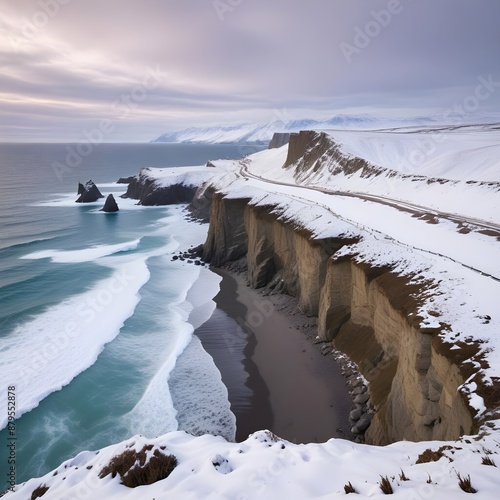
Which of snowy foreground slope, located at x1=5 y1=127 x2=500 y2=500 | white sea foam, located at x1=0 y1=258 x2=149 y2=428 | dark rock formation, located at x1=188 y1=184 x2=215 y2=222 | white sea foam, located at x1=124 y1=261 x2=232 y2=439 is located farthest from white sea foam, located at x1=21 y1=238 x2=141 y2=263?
snowy foreground slope, located at x1=5 y1=127 x2=500 y2=500

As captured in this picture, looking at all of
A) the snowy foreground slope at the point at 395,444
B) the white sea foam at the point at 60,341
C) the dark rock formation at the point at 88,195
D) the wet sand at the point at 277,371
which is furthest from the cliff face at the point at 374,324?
the dark rock formation at the point at 88,195

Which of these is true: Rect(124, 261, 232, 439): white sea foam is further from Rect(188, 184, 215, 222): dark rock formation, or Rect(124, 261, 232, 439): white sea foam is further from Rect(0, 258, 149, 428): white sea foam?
Rect(188, 184, 215, 222): dark rock formation

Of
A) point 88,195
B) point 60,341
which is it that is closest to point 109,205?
point 88,195

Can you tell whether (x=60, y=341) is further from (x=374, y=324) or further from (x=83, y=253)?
(x=83, y=253)

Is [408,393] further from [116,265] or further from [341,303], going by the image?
[116,265]

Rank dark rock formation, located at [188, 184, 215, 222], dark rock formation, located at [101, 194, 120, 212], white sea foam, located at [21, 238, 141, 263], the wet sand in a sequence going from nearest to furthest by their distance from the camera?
the wet sand, white sea foam, located at [21, 238, 141, 263], dark rock formation, located at [188, 184, 215, 222], dark rock formation, located at [101, 194, 120, 212]

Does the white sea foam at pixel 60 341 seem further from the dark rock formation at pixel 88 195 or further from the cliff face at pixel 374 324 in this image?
the dark rock formation at pixel 88 195
